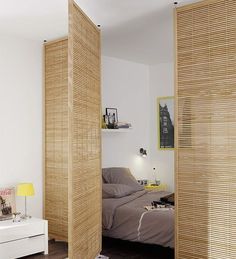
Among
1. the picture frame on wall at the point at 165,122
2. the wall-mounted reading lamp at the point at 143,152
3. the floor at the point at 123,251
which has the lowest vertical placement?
the floor at the point at 123,251

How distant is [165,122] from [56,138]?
229 cm

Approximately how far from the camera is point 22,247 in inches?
154

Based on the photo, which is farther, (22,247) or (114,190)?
(114,190)

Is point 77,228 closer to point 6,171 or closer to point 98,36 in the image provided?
point 6,171

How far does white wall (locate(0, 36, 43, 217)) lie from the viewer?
429 cm

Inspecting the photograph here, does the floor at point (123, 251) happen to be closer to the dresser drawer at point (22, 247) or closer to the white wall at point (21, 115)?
the dresser drawer at point (22, 247)

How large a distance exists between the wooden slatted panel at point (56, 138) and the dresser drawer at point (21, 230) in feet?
1.50

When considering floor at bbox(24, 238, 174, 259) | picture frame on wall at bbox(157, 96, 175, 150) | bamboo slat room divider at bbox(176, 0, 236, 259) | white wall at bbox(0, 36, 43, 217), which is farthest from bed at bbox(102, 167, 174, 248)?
picture frame on wall at bbox(157, 96, 175, 150)

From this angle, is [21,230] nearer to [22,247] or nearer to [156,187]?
[22,247]

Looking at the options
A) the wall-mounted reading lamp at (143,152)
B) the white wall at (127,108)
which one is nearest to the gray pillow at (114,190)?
the white wall at (127,108)

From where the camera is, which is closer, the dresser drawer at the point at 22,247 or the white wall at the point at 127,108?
the dresser drawer at the point at 22,247

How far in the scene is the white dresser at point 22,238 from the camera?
376cm

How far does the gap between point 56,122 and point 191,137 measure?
6.59ft

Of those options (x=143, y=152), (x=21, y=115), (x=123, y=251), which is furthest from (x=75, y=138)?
(x=143, y=152)
